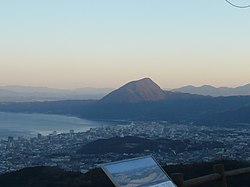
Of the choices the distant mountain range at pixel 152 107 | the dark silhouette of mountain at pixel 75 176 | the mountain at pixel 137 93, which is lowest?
the dark silhouette of mountain at pixel 75 176

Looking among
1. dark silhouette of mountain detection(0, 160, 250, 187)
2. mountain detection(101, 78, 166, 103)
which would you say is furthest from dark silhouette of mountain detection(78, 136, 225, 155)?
mountain detection(101, 78, 166, 103)

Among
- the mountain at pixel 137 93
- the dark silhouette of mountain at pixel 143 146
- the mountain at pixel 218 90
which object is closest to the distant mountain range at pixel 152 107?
the mountain at pixel 137 93

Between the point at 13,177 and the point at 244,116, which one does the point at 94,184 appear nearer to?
the point at 13,177

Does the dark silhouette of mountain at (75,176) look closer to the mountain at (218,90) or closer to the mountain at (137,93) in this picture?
the mountain at (137,93)

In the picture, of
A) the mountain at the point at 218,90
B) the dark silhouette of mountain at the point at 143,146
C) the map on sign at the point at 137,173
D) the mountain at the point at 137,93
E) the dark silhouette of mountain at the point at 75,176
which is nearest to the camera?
the map on sign at the point at 137,173

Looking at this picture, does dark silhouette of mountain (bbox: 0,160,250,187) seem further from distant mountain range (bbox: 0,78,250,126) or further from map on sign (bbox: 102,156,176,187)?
distant mountain range (bbox: 0,78,250,126)

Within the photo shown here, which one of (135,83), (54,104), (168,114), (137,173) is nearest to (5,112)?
(54,104)
